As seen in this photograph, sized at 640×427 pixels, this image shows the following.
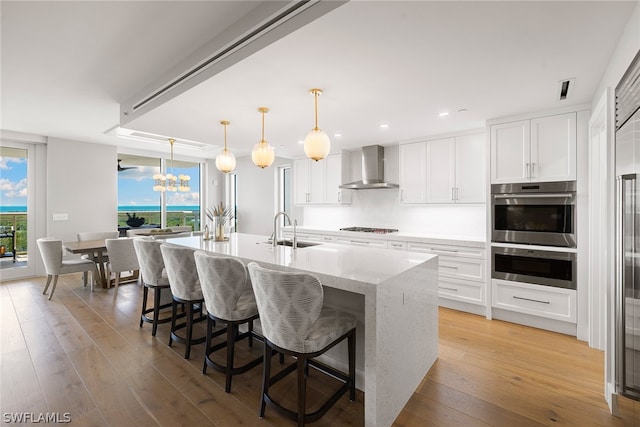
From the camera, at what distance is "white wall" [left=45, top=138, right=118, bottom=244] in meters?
5.49

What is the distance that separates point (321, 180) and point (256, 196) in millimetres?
2171

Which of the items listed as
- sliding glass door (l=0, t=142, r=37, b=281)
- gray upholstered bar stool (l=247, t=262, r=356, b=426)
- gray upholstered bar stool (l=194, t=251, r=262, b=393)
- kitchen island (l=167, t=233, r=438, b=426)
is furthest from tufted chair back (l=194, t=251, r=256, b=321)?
sliding glass door (l=0, t=142, r=37, b=281)

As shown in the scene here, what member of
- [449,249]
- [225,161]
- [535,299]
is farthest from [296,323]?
[535,299]

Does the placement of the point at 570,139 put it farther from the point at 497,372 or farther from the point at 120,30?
the point at 120,30

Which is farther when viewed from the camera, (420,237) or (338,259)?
(420,237)

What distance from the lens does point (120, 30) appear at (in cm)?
211

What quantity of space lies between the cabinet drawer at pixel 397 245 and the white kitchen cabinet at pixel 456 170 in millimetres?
788

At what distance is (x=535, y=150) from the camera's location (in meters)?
3.23

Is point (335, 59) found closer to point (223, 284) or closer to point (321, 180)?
point (223, 284)

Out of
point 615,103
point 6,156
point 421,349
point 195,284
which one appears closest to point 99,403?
point 195,284

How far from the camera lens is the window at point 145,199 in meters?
6.56

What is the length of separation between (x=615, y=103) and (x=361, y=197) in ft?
12.5

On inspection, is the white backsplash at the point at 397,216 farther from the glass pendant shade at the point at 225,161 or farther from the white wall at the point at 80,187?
the white wall at the point at 80,187

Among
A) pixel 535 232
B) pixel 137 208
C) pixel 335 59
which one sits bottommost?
pixel 535 232
